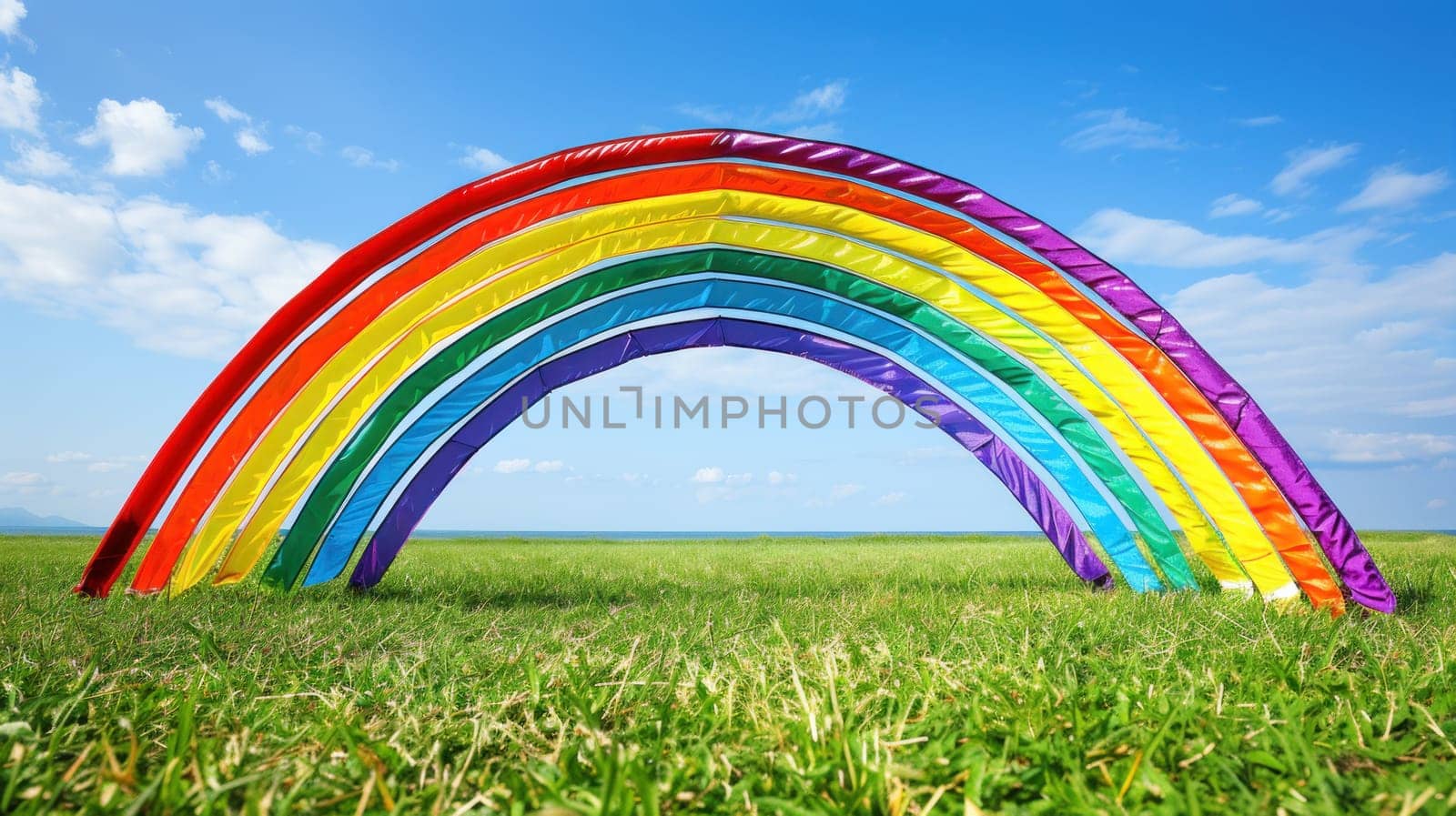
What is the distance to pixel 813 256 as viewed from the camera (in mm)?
6043

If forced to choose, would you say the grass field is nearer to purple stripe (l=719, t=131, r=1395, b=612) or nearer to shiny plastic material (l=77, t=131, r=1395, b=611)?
purple stripe (l=719, t=131, r=1395, b=612)

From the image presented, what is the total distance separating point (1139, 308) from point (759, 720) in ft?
15.0

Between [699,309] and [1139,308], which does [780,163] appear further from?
[1139,308]

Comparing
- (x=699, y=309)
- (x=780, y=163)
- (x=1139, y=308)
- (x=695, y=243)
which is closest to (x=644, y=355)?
(x=699, y=309)

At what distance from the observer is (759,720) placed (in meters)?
1.92

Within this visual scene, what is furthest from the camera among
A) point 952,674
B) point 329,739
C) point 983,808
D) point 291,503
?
point 291,503

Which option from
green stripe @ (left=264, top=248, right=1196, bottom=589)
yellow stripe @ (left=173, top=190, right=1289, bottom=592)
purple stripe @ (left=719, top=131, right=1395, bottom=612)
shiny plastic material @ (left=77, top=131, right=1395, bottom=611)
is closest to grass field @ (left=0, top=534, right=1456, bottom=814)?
purple stripe @ (left=719, top=131, right=1395, bottom=612)

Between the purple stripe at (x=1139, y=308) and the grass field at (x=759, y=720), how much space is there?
2.17 ft

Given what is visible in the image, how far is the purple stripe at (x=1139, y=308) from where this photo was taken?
473 centimetres

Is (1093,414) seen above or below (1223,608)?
above

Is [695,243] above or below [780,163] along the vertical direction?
below

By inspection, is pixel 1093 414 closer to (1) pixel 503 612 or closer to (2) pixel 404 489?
(1) pixel 503 612

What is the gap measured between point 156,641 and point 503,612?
198 cm

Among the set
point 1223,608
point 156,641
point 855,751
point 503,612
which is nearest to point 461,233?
point 503,612
